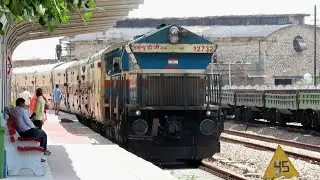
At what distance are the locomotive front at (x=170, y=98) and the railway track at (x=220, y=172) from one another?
46cm

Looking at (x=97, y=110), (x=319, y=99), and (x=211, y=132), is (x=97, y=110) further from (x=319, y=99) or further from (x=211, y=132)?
(x=319, y=99)

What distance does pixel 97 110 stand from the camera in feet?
67.5

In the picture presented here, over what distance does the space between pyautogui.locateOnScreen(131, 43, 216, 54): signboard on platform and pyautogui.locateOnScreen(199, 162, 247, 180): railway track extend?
2.77 meters

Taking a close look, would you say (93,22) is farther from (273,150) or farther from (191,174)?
(273,150)

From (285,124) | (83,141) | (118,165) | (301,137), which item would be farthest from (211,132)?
(285,124)

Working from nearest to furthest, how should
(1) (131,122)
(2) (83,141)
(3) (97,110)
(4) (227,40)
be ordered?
1. (1) (131,122)
2. (2) (83,141)
3. (3) (97,110)
4. (4) (227,40)

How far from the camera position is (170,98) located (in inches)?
634

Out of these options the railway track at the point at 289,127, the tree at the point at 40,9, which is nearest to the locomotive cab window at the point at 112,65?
the railway track at the point at 289,127

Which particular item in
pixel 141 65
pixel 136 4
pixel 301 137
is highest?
pixel 136 4

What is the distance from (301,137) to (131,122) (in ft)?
42.3

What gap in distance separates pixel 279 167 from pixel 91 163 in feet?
12.3

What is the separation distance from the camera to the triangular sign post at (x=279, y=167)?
13188 mm

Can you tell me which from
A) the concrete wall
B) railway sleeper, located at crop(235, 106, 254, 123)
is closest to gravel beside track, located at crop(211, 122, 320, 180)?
railway sleeper, located at crop(235, 106, 254, 123)

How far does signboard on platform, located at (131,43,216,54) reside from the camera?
15914 millimetres
